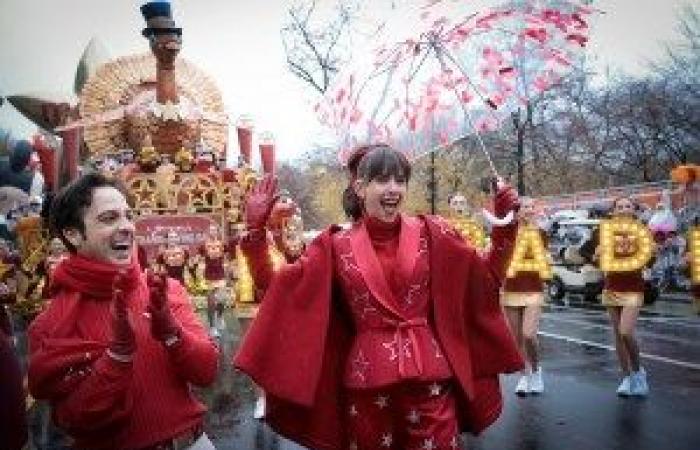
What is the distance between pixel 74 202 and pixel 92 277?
0.32m

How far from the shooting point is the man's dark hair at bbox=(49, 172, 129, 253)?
10.1 feet

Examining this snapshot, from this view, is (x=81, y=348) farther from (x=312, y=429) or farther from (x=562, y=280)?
(x=562, y=280)

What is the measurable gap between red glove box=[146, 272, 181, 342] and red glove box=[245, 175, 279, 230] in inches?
38.5

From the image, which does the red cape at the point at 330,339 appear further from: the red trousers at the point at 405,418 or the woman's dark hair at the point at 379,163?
the woman's dark hair at the point at 379,163

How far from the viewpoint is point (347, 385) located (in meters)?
3.66

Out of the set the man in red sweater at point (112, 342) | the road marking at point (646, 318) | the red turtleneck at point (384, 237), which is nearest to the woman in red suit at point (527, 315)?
the red turtleneck at point (384, 237)

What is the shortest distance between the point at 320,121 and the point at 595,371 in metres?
5.54

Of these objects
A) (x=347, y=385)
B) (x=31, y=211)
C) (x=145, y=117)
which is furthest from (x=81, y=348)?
(x=145, y=117)

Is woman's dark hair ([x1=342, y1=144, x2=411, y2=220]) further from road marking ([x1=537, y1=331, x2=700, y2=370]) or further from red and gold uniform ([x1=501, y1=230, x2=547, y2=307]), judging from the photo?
road marking ([x1=537, y1=331, x2=700, y2=370])

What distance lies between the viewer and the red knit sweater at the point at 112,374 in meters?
2.75

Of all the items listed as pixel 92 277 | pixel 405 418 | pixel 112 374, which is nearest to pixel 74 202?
pixel 92 277

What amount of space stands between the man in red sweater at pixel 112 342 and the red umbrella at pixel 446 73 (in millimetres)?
1960

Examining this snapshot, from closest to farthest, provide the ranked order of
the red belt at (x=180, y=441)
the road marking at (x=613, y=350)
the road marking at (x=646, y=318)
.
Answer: the red belt at (x=180, y=441), the road marking at (x=613, y=350), the road marking at (x=646, y=318)

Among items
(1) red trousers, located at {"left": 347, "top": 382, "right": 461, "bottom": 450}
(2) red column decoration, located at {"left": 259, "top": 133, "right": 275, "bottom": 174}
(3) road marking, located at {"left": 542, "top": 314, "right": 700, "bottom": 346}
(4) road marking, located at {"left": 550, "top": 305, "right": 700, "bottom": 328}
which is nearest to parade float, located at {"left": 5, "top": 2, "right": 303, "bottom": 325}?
(2) red column decoration, located at {"left": 259, "top": 133, "right": 275, "bottom": 174}
